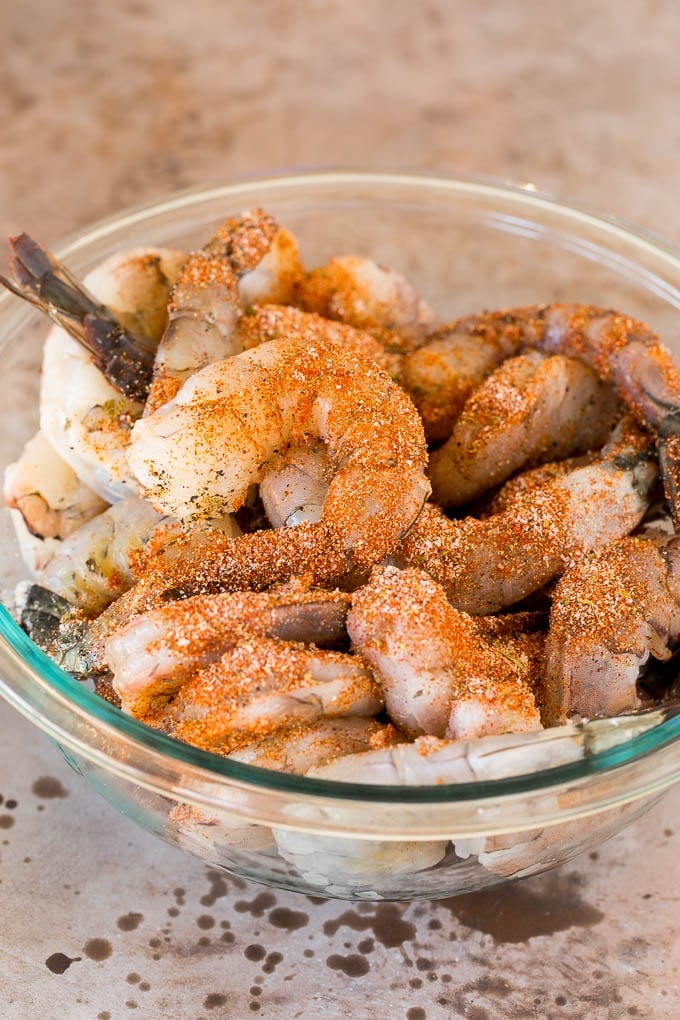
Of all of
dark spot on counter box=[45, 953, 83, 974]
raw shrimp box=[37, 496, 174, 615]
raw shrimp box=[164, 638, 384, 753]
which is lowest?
dark spot on counter box=[45, 953, 83, 974]

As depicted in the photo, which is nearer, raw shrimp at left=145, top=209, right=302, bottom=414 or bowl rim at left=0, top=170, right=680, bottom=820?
bowl rim at left=0, top=170, right=680, bottom=820

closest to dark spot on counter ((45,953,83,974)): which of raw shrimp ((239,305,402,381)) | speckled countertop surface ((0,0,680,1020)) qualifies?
speckled countertop surface ((0,0,680,1020))

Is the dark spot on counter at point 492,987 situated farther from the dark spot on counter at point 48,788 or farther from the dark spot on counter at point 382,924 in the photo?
the dark spot on counter at point 48,788

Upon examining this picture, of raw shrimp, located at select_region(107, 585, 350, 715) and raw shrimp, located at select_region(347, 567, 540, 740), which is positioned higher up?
raw shrimp, located at select_region(107, 585, 350, 715)

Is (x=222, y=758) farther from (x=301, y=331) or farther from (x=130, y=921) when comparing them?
(x=301, y=331)

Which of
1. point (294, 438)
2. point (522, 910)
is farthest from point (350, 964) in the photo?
point (294, 438)

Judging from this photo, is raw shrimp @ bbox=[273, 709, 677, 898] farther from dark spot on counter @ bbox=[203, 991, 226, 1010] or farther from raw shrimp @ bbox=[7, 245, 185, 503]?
raw shrimp @ bbox=[7, 245, 185, 503]

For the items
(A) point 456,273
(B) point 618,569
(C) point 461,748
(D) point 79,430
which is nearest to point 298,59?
(A) point 456,273

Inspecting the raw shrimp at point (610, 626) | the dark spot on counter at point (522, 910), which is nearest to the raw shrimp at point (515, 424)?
the raw shrimp at point (610, 626)
